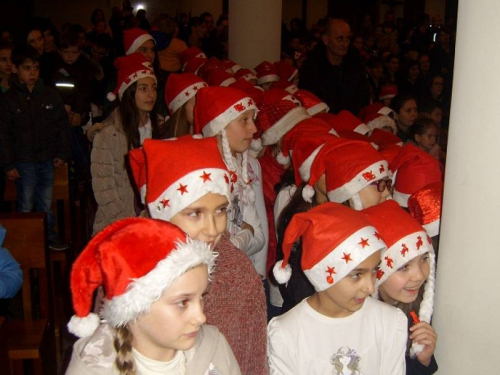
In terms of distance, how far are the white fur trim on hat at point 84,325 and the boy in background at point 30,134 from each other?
10.9 ft

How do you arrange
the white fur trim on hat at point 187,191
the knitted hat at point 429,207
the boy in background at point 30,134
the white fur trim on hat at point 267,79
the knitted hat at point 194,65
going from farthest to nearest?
the knitted hat at point 194,65
the white fur trim on hat at point 267,79
the boy in background at point 30,134
the knitted hat at point 429,207
the white fur trim on hat at point 187,191

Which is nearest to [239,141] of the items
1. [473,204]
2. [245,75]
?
[473,204]

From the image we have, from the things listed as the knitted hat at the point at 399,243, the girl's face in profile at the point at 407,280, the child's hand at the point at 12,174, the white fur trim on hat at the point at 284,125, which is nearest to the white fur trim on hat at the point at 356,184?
the knitted hat at the point at 399,243

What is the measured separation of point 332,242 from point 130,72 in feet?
9.29

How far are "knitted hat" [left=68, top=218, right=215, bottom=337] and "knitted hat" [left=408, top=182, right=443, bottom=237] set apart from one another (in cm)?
138

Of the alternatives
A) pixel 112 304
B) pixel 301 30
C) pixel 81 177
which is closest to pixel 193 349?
pixel 112 304

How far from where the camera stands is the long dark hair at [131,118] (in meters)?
4.16

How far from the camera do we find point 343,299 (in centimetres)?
220

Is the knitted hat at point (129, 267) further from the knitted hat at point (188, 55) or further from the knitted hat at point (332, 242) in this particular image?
the knitted hat at point (188, 55)

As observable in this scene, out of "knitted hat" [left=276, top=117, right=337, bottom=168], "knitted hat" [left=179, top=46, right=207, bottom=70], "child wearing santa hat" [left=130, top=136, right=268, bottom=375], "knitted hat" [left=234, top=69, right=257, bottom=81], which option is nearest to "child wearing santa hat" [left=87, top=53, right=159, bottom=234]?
"knitted hat" [left=276, top=117, right=337, bottom=168]

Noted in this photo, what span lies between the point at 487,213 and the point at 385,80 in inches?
306

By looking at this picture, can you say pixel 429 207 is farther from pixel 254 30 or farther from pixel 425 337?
pixel 254 30

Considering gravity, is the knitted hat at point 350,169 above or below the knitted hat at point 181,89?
below

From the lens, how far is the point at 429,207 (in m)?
2.76
